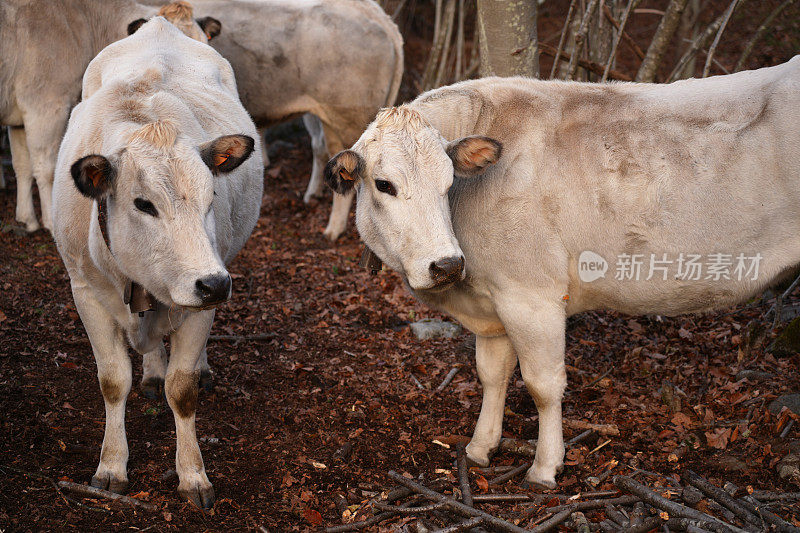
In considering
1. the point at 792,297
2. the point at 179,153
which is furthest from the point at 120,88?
the point at 792,297

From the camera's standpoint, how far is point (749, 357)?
686cm

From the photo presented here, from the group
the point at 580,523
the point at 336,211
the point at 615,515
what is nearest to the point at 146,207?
the point at 580,523

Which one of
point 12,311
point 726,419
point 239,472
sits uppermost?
point 726,419

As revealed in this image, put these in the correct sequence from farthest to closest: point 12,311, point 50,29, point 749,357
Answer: point 50,29 < point 12,311 < point 749,357

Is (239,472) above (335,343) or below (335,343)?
above

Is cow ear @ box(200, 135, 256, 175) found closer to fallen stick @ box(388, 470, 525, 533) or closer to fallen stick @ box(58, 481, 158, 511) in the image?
fallen stick @ box(58, 481, 158, 511)

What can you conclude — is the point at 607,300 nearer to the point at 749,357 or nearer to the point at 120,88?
the point at 749,357

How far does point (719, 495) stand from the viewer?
4.82 m

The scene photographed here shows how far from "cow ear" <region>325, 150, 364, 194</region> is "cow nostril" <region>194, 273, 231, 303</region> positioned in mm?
980

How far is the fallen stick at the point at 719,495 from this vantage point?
15.0 feet

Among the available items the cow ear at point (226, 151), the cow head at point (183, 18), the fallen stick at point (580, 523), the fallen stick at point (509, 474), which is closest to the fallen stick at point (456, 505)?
the fallen stick at point (580, 523)

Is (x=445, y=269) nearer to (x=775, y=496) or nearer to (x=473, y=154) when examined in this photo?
(x=473, y=154)

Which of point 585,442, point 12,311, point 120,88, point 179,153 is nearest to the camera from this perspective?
point 179,153

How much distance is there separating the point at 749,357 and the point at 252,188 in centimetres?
450
